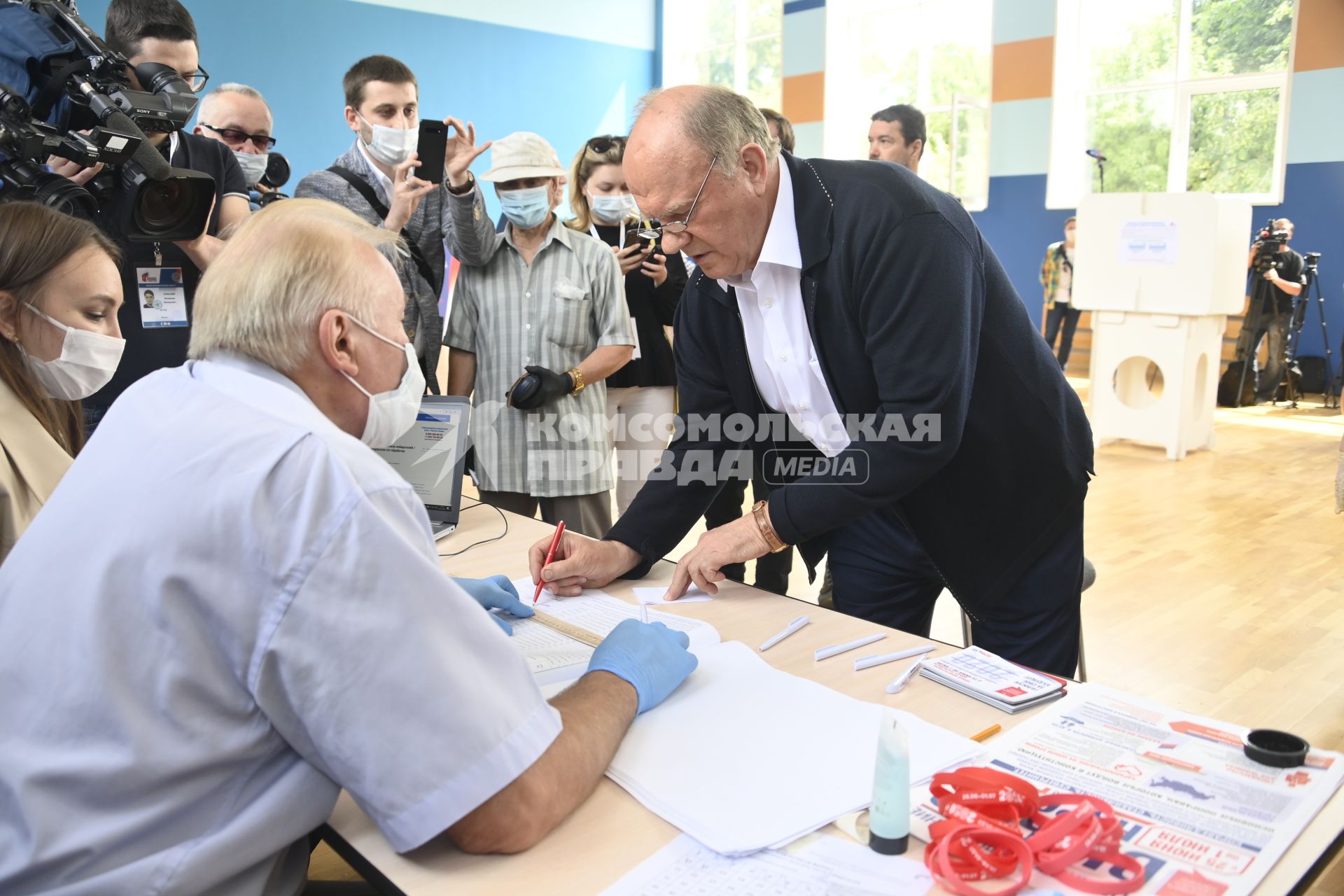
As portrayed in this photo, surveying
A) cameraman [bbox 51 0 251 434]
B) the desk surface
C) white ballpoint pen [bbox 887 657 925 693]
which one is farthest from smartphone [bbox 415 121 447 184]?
white ballpoint pen [bbox 887 657 925 693]

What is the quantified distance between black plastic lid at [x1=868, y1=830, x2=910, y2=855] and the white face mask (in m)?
1.57

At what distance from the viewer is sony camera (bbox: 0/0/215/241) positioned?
6.53 ft

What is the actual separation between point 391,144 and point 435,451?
4.04 feet

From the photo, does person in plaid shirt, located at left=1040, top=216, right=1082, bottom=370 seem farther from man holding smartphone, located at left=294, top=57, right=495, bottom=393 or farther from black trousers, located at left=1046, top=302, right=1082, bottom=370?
man holding smartphone, located at left=294, top=57, right=495, bottom=393

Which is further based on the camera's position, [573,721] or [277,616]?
[573,721]

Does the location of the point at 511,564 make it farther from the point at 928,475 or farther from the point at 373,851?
the point at 373,851

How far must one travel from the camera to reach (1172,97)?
361 inches

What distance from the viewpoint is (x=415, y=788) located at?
912 millimetres

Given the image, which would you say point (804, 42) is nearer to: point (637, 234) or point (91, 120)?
point (637, 234)

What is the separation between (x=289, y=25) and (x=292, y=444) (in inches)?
366

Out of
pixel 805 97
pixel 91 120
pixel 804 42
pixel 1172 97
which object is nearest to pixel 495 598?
pixel 91 120

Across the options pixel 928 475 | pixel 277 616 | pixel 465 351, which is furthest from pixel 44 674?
pixel 465 351

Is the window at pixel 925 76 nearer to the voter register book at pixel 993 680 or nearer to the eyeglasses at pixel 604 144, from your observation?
the eyeglasses at pixel 604 144

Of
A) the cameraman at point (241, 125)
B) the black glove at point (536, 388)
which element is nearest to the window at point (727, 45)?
the cameraman at point (241, 125)
